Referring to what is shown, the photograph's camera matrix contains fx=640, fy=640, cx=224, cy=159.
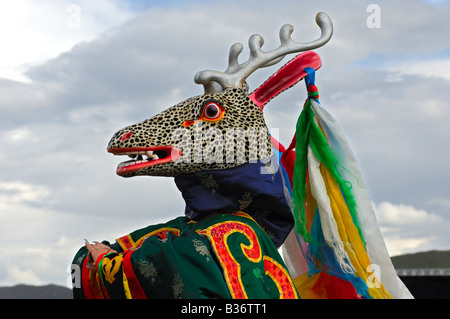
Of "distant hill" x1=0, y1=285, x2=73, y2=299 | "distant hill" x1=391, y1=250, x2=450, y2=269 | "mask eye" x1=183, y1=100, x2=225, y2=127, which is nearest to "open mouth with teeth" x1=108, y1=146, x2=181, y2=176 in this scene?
"mask eye" x1=183, y1=100, x2=225, y2=127

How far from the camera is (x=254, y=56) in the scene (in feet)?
10.2

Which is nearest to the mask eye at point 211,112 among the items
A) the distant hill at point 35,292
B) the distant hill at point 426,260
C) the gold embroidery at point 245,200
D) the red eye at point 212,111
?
the red eye at point 212,111

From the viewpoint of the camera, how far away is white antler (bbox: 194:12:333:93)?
3.00 m

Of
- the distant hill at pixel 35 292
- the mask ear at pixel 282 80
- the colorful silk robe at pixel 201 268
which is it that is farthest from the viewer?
the distant hill at pixel 35 292

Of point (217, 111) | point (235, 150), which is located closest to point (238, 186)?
point (235, 150)

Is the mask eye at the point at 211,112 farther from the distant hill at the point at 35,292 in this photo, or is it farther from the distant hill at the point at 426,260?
the distant hill at the point at 426,260

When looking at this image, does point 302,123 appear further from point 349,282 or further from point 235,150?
point 349,282

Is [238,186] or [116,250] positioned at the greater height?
[238,186]

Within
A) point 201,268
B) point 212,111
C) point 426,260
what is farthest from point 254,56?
point 426,260

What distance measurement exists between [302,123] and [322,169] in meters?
0.23

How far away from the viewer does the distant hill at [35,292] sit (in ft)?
26.7

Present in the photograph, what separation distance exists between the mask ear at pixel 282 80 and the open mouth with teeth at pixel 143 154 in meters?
0.50

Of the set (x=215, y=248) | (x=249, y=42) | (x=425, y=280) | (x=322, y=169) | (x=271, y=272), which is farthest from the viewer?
(x=425, y=280)
